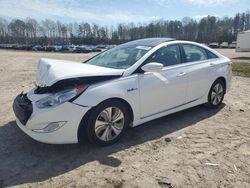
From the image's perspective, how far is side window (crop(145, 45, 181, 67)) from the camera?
4.43 m

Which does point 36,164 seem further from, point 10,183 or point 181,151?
point 181,151

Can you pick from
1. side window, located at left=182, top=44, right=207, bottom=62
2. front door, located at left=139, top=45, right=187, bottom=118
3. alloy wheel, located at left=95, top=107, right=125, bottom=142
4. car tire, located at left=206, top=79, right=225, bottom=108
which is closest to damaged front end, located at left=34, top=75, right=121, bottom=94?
alloy wheel, located at left=95, top=107, right=125, bottom=142

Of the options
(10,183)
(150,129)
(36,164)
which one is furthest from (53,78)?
(150,129)

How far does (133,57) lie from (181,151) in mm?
1757

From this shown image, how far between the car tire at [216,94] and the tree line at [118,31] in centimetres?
9371

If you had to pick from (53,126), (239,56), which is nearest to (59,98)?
(53,126)

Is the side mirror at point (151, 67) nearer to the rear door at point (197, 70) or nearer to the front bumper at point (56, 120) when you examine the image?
the rear door at point (197, 70)

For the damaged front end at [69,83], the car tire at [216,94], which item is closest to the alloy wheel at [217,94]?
the car tire at [216,94]

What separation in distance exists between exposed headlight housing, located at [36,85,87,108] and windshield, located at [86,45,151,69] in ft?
3.33

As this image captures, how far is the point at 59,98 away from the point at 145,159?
1.46 meters

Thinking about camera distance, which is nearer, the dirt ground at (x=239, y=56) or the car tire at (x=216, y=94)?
the car tire at (x=216, y=94)

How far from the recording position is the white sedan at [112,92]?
11.3 ft

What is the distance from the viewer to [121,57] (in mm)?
4590

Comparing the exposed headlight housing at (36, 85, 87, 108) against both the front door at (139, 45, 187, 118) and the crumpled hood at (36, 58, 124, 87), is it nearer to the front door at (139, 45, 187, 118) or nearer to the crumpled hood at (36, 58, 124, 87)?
the crumpled hood at (36, 58, 124, 87)
